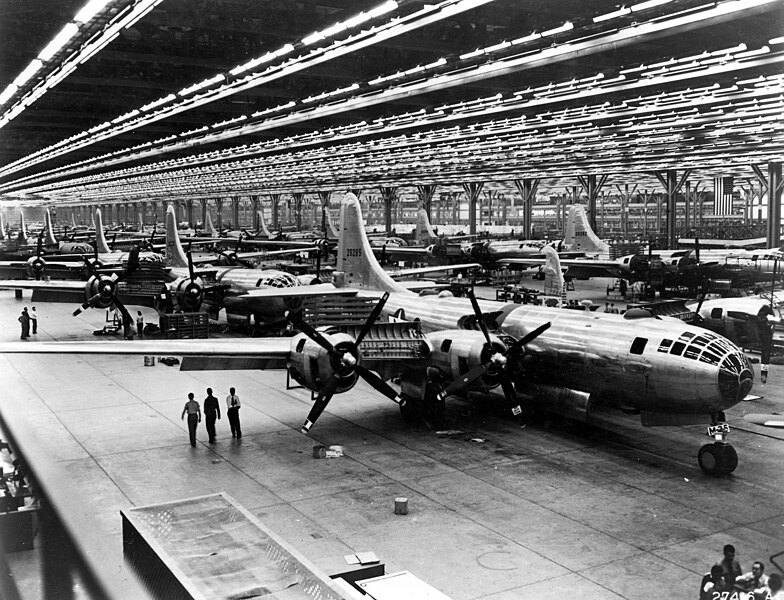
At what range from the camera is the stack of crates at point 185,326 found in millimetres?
38688

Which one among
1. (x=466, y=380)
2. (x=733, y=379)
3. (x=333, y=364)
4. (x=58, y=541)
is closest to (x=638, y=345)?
(x=733, y=379)

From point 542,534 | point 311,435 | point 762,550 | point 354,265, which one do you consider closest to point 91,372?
point 354,265

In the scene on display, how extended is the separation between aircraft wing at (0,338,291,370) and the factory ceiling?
28.1 feet

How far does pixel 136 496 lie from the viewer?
1728 centimetres

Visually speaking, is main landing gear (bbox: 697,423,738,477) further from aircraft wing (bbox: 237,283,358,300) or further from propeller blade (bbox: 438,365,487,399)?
aircraft wing (bbox: 237,283,358,300)

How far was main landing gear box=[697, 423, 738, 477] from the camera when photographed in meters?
18.7

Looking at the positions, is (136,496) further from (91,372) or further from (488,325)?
(91,372)

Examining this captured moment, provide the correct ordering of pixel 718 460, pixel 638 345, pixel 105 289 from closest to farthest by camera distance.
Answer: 1. pixel 718 460
2. pixel 638 345
3. pixel 105 289

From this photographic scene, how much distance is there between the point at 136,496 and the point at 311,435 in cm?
634

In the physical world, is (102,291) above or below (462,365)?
above

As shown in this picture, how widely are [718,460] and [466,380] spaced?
696 centimetres

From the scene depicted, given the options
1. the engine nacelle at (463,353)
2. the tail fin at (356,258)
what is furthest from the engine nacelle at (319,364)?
the tail fin at (356,258)

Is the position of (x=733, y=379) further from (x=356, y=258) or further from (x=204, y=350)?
(x=356, y=258)

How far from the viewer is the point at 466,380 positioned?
72.1 ft
